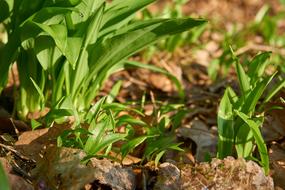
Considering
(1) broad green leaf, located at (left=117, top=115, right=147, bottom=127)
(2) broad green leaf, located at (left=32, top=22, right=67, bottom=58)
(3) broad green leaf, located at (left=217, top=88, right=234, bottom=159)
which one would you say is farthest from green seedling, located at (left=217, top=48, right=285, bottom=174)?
(2) broad green leaf, located at (left=32, top=22, right=67, bottom=58)

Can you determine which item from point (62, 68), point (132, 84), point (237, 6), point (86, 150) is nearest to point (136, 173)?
point (86, 150)

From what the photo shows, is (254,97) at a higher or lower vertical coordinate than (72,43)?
lower

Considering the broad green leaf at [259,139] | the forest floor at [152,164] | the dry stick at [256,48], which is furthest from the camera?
the dry stick at [256,48]

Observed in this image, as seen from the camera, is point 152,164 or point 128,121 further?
point 128,121

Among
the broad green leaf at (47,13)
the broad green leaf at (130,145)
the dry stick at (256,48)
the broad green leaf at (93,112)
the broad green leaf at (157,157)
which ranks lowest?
the broad green leaf at (157,157)

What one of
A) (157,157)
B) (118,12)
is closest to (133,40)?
(118,12)

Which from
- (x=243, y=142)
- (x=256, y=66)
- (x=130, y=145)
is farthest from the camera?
(x=256, y=66)

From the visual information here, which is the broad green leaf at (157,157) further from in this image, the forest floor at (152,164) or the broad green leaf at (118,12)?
the broad green leaf at (118,12)

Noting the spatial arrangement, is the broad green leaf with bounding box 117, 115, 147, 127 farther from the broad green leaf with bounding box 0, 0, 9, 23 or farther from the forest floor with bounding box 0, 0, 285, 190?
the broad green leaf with bounding box 0, 0, 9, 23

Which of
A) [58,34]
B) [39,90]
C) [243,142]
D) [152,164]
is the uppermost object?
[58,34]

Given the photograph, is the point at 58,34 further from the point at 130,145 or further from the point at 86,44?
the point at 130,145

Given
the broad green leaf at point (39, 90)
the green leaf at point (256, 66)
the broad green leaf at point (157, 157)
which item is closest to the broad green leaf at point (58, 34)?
the broad green leaf at point (39, 90)

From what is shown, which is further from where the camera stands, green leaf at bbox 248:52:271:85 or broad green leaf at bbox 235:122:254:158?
green leaf at bbox 248:52:271:85
